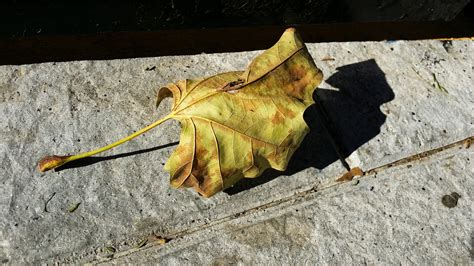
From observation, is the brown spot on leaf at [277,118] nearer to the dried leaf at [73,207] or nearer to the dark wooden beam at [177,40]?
the dried leaf at [73,207]

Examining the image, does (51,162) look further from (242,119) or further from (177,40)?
(177,40)

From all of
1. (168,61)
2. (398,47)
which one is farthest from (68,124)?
(398,47)

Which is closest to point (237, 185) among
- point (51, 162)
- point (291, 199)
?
point (291, 199)

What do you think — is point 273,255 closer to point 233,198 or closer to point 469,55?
point 233,198

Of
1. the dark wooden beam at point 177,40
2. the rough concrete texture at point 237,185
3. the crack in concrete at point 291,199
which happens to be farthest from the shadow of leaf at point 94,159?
the dark wooden beam at point 177,40

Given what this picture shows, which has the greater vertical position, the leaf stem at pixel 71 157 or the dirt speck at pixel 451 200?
the leaf stem at pixel 71 157

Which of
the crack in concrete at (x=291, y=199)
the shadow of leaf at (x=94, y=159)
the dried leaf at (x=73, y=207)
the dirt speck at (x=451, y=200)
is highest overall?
the shadow of leaf at (x=94, y=159)

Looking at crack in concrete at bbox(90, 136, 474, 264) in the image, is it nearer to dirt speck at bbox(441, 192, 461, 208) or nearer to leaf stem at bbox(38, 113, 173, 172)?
dirt speck at bbox(441, 192, 461, 208)
